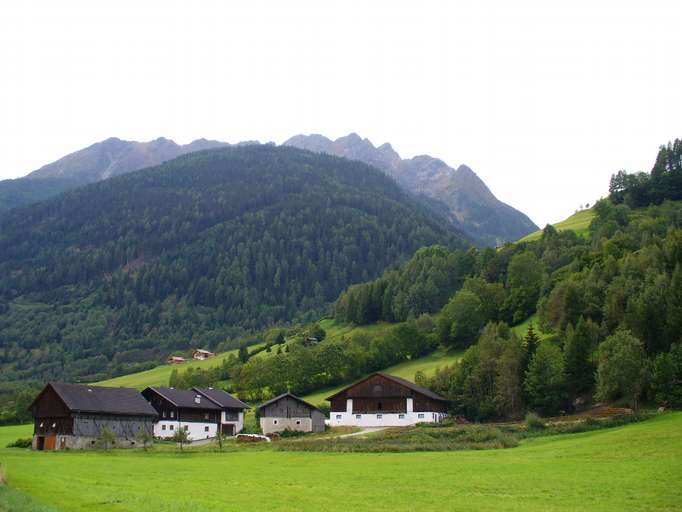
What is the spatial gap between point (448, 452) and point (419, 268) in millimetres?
119807

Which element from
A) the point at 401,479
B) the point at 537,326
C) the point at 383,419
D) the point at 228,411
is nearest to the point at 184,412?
the point at 228,411

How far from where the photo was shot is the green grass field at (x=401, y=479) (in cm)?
2959

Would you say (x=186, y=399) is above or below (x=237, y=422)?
above

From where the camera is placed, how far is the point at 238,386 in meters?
119

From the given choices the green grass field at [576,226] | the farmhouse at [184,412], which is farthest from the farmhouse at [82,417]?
the green grass field at [576,226]

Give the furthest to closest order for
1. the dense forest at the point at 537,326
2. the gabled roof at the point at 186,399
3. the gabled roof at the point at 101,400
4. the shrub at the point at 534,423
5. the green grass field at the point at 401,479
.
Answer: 1. the gabled roof at the point at 186,399
2. the gabled roof at the point at 101,400
3. the dense forest at the point at 537,326
4. the shrub at the point at 534,423
5. the green grass field at the point at 401,479

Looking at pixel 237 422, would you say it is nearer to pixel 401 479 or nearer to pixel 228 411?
pixel 228 411

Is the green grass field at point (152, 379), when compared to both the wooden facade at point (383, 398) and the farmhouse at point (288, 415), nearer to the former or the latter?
the farmhouse at point (288, 415)

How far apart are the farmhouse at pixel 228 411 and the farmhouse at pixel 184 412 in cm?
57

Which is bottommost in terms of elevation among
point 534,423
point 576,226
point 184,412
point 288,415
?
point 534,423

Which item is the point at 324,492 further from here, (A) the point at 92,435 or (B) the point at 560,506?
(A) the point at 92,435

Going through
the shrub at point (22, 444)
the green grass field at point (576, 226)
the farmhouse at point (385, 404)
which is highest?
the green grass field at point (576, 226)

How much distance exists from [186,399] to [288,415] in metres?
13.5

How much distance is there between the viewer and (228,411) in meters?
96.0
